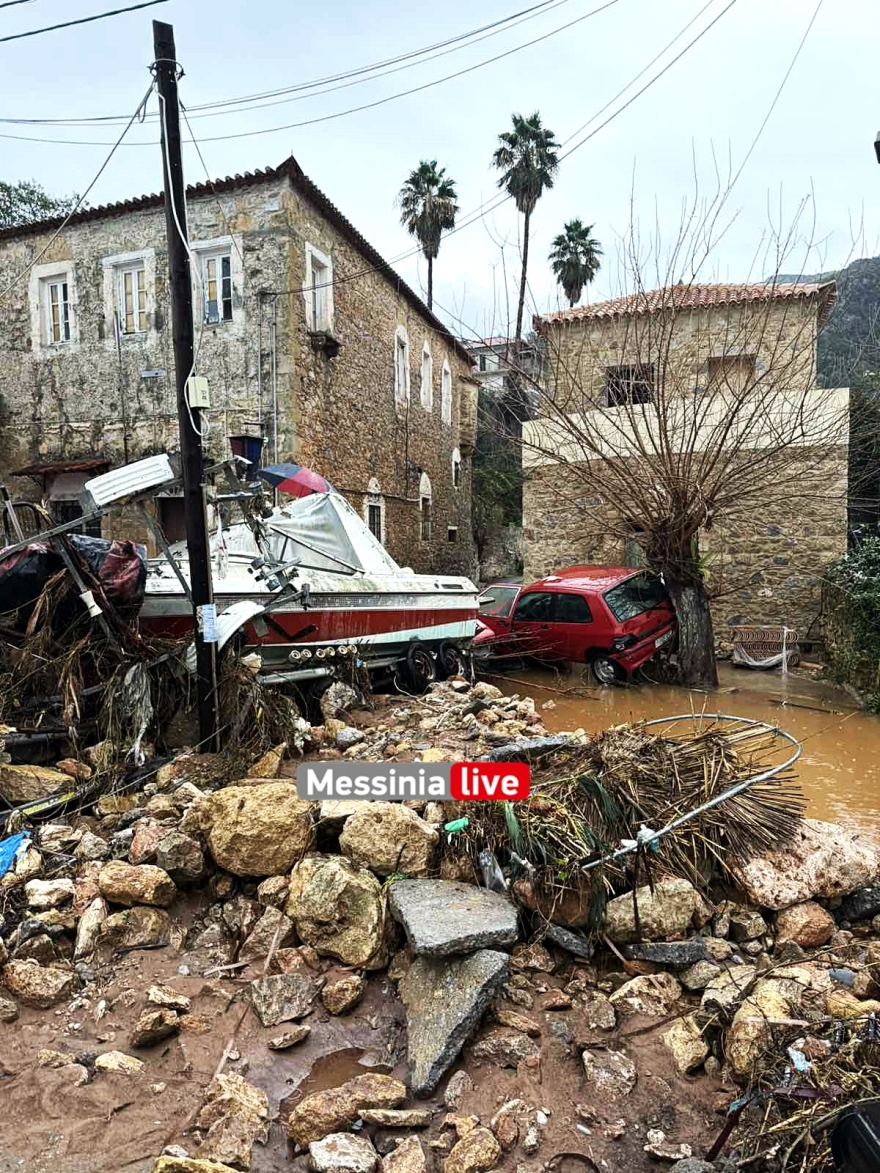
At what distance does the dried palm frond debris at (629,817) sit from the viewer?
3537 mm

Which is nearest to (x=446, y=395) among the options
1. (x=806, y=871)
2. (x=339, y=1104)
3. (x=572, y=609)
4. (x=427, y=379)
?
(x=427, y=379)

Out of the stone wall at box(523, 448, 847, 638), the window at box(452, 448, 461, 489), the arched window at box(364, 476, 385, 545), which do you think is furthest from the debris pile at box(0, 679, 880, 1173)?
the window at box(452, 448, 461, 489)

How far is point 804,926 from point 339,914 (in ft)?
7.87

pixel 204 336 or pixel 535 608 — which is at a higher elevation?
pixel 204 336

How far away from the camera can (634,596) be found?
1116 cm

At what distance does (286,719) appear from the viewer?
5.42 m

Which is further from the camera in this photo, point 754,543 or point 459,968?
point 754,543

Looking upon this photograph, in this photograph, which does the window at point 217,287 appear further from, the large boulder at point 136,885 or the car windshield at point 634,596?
the large boulder at point 136,885

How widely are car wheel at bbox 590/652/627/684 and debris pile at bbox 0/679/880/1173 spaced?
584 cm

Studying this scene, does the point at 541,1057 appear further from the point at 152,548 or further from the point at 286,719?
the point at 152,548

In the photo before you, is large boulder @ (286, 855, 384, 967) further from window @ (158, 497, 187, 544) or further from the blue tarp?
window @ (158, 497, 187, 544)

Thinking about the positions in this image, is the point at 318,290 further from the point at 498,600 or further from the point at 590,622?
the point at 590,622

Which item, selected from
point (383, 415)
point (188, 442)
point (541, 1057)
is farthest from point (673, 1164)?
point (383, 415)

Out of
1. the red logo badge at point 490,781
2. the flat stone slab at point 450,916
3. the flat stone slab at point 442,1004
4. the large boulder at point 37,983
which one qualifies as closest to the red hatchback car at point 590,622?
the red logo badge at point 490,781
